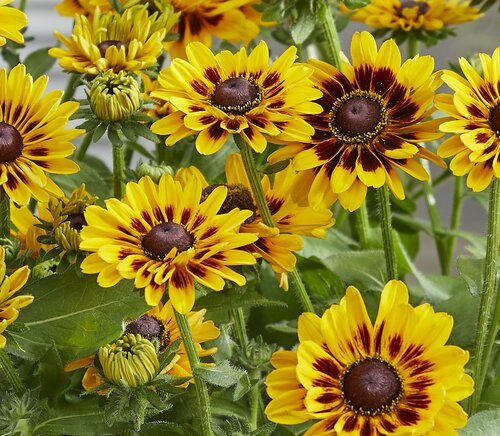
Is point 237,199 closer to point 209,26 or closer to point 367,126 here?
point 367,126

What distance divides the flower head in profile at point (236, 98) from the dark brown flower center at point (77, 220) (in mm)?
67

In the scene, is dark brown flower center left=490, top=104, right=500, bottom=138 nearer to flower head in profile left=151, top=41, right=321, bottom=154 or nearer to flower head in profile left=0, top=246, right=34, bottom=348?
flower head in profile left=151, top=41, right=321, bottom=154

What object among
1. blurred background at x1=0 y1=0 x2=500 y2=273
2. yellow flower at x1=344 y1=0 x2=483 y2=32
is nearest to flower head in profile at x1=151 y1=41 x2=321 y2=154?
yellow flower at x1=344 y1=0 x2=483 y2=32

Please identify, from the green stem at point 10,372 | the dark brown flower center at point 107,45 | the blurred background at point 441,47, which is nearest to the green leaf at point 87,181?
the dark brown flower center at point 107,45

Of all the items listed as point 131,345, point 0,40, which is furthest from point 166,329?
point 0,40

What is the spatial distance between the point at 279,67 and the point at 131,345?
0.15m

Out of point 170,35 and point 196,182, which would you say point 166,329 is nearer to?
point 196,182

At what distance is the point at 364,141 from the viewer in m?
0.47

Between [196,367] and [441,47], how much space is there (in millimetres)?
1145

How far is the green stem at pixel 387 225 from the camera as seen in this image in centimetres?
50

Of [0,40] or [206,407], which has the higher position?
[0,40]

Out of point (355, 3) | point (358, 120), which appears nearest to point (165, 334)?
point (358, 120)

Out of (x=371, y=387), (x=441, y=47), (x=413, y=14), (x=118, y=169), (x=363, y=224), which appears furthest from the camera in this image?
(x=441, y=47)

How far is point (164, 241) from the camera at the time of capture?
43 centimetres
